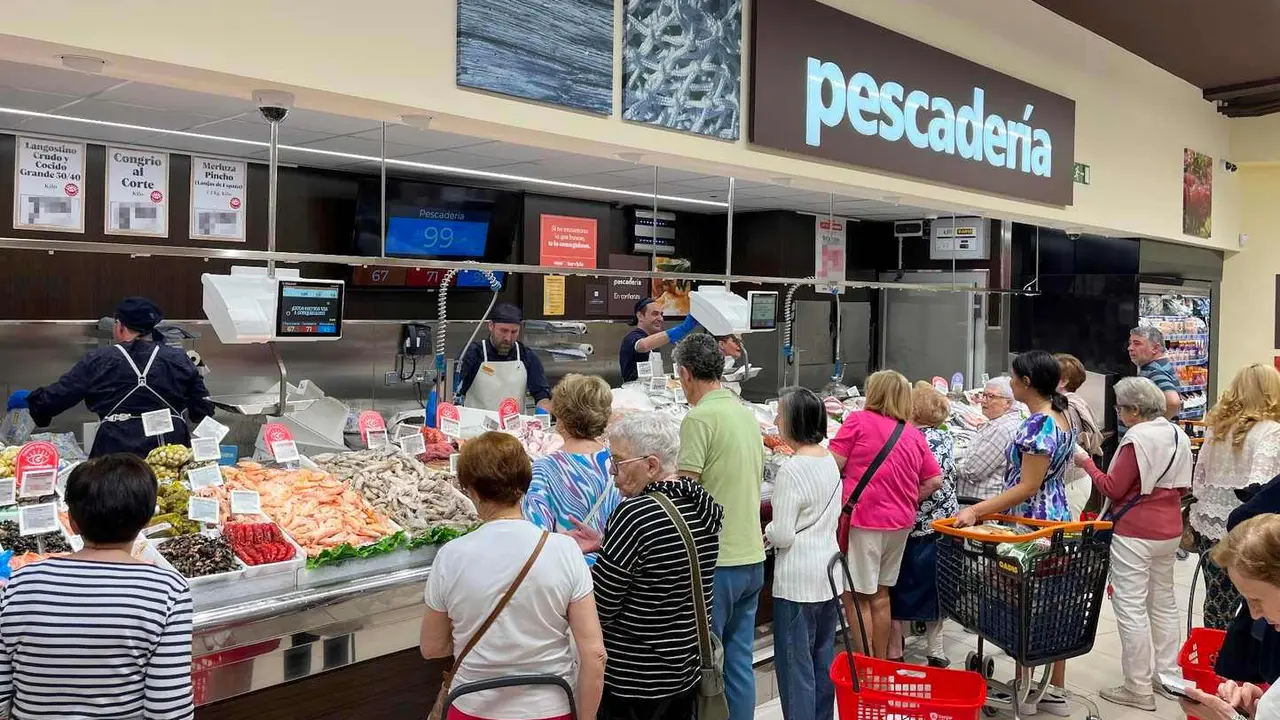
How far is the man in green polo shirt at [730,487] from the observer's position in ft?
12.0

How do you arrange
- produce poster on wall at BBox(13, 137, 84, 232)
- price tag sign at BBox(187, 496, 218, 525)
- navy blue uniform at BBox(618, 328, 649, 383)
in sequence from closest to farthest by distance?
price tag sign at BBox(187, 496, 218, 525) < produce poster on wall at BBox(13, 137, 84, 232) < navy blue uniform at BBox(618, 328, 649, 383)

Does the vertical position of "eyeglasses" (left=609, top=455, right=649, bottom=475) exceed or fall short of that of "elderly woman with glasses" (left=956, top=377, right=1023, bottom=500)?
it exceeds it

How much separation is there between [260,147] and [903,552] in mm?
4585

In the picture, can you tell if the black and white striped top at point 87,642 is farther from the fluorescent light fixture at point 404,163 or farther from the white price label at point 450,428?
the fluorescent light fixture at point 404,163

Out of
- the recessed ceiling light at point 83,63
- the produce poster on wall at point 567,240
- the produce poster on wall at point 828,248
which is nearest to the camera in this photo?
the recessed ceiling light at point 83,63

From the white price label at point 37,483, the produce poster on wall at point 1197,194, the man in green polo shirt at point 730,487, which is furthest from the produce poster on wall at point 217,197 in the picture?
the produce poster on wall at point 1197,194

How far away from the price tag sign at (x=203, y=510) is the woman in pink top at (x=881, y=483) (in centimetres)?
273

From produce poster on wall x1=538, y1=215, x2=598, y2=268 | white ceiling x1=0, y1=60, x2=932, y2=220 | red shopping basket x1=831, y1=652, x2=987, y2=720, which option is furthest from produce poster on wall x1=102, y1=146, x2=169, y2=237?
red shopping basket x1=831, y1=652, x2=987, y2=720

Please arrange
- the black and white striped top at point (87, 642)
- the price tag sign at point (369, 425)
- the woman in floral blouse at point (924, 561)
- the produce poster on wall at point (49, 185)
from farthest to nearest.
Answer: the produce poster on wall at point (49, 185)
the woman in floral blouse at point (924, 561)
the price tag sign at point (369, 425)
the black and white striped top at point (87, 642)

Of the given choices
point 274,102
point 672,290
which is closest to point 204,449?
point 274,102

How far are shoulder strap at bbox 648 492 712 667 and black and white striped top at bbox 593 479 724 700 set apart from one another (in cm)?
1

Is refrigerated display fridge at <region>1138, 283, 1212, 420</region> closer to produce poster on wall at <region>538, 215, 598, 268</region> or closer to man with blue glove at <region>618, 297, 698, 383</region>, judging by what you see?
man with blue glove at <region>618, 297, 698, 383</region>

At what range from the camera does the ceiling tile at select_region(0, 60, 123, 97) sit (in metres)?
4.07

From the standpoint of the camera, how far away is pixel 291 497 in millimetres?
3885
